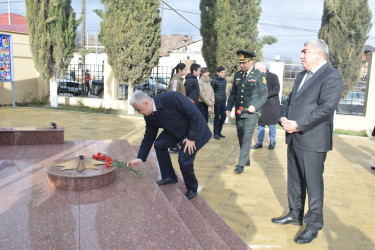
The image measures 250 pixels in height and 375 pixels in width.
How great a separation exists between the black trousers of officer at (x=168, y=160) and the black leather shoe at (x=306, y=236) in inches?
45.4

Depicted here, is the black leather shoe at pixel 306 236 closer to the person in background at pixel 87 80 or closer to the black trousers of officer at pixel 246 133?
the black trousers of officer at pixel 246 133

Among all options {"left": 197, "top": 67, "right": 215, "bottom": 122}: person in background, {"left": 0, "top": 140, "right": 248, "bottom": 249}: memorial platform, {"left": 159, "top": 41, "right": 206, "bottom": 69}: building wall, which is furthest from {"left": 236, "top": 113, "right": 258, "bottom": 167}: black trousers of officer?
{"left": 159, "top": 41, "right": 206, "bottom": 69}: building wall

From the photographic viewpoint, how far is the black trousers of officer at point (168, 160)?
3314 millimetres

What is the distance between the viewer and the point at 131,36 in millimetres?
11156

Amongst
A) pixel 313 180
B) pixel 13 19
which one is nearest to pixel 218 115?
pixel 313 180

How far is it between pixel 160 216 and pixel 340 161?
4.42 m

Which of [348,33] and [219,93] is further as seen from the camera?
[348,33]

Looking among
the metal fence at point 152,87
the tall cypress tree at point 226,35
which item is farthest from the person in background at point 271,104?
the metal fence at point 152,87

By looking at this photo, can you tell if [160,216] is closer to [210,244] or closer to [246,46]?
[210,244]

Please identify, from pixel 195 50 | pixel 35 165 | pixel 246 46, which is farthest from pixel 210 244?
pixel 195 50

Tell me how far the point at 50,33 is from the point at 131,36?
3502 millimetres

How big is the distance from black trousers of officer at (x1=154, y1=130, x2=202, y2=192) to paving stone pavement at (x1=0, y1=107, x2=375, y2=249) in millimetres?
429

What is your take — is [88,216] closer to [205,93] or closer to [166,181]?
[166,181]

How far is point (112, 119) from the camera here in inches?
396
